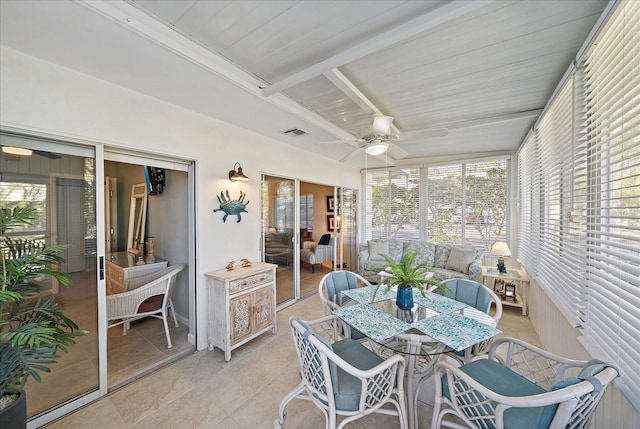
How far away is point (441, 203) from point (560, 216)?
2968mm

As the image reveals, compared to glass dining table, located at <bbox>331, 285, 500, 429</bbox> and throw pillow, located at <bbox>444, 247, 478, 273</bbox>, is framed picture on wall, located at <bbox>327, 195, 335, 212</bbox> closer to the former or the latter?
throw pillow, located at <bbox>444, 247, 478, 273</bbox>

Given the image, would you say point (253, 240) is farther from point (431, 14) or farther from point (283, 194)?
point (431, 14)

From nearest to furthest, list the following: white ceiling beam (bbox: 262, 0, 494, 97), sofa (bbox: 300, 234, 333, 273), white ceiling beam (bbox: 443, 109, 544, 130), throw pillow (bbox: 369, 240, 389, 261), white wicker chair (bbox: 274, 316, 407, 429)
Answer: white ceiling beam (bbox: 262, 0, 494, 97)
white wicker chair (bbox: 274, 316, 407, 429)
white ceiling beam (bbox: 443, 109, 544, 130)
throw pillow (bbox: 369, 240, 389, 261)
sofa (bbox: 300, 234, 333, 273)

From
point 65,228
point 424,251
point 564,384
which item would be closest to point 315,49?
point 564,384

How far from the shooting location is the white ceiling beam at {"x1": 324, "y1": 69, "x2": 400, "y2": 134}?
1.89 m

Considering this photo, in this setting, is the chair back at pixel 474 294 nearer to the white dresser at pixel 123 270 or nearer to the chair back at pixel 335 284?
the chair back at pixel 335 284

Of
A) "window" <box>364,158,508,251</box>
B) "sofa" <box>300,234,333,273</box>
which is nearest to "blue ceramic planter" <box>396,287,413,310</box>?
"sofa" <box>300,234,333,273</box>

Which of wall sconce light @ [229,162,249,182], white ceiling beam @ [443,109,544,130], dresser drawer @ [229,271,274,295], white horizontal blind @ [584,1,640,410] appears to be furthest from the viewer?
wall sconce light @ [229,162,249,182]

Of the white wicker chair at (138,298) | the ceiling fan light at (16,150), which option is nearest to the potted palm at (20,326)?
the ceiling fan light at (16,150)

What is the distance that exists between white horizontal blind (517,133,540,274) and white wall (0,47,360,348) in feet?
10.7

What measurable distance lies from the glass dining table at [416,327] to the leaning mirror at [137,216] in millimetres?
3240

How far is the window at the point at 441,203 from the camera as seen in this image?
15.2ft

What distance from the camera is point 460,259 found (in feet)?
14.0

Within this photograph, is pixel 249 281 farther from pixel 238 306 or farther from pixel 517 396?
pixel 517 396
